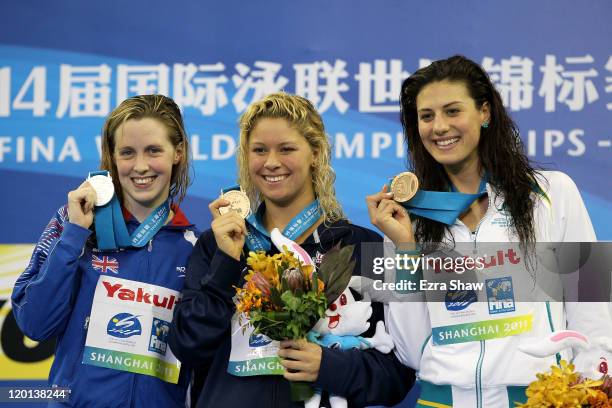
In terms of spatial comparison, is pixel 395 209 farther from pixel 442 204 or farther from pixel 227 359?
pixel 227 359

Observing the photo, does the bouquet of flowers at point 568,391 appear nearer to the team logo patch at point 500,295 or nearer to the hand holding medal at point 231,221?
the team logo patch at point 500,295

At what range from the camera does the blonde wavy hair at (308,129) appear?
115 inches

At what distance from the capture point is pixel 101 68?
429 cm

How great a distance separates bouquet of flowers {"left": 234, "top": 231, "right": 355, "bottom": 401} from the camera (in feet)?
8.14

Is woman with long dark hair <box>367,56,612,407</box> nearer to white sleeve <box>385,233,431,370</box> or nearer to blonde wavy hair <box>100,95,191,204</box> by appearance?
white sleeve <box>385,233,431,370</box>

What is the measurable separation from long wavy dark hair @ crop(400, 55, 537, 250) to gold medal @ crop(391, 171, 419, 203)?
0.29ft

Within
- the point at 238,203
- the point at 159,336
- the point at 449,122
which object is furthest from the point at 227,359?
the point at 449,122

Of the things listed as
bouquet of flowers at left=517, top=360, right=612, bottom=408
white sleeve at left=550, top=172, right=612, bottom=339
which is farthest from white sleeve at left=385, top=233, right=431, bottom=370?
bouquet of flowers at left=517, top=360, right=612, bottom=408

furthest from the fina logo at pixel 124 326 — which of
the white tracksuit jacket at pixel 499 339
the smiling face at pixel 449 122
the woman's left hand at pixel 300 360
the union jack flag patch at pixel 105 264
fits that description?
the smiling face at pixel 449 122

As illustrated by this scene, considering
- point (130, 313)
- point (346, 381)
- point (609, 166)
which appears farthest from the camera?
point (609, 166)

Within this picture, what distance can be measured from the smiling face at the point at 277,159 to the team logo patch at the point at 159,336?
1.76 feet

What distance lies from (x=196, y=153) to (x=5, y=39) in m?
1.11

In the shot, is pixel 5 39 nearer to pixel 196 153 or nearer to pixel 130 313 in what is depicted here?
pixel 196 153

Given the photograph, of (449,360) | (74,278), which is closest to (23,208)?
(74,278)
